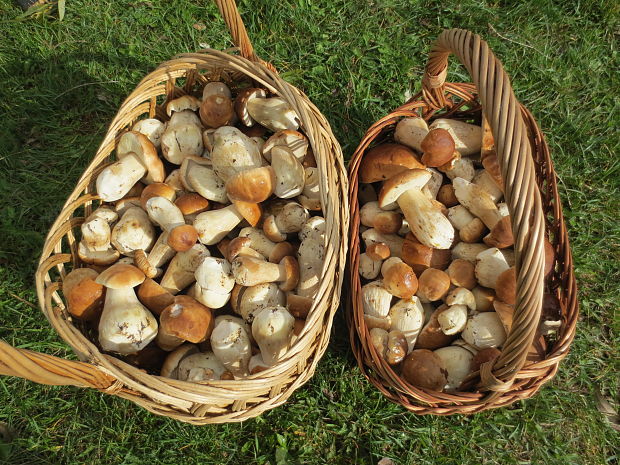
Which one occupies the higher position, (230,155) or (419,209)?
(230,155)

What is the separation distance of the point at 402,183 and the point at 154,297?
4.39 ft

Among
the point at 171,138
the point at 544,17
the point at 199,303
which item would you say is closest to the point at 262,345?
the point at 199,303

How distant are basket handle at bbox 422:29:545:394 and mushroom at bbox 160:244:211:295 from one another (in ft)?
4.56

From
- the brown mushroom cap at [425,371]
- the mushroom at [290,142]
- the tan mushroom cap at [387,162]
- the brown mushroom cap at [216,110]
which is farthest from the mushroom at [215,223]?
the brown mushroom cap at [425,371]

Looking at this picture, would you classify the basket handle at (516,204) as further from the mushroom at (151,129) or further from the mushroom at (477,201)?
the mushroom at (151,129)

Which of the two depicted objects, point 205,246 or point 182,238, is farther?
point 205,246

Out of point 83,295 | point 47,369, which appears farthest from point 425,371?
point 83,295

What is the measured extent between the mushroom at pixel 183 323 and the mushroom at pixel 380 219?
968 millimetres

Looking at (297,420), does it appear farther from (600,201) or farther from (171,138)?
(600,201)

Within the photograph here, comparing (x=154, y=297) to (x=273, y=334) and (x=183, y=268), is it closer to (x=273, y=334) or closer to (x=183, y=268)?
(x=183, y=268)

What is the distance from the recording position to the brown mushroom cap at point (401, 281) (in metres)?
2.20

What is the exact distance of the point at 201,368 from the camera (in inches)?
82.2

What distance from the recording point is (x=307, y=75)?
3475mm

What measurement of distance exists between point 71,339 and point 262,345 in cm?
77
